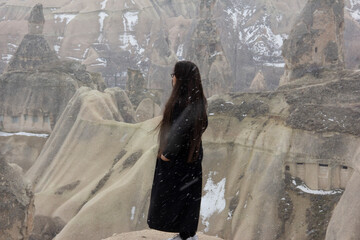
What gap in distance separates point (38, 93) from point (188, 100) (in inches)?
869

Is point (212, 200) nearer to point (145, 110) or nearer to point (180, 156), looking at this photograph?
point (180, 156)

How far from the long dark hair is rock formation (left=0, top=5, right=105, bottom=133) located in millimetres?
21129

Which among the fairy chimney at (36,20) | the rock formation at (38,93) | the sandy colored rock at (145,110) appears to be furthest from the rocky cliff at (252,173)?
the fairy chimney at (36,20)

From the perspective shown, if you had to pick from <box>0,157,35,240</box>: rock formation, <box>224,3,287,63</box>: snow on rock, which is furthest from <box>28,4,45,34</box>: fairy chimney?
<box>224,3,287,63</box>: snow on rock

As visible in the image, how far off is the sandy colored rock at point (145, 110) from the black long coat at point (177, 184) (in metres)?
23.7

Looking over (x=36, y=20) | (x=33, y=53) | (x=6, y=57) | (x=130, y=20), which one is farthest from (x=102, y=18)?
(x=33, y=53)

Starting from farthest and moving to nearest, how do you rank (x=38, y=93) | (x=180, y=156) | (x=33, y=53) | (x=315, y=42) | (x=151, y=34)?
(x=151, y=34)
(x=33, y=53)
(x=38, y=93)
(x=315, y=42)
(x=180, y=156)

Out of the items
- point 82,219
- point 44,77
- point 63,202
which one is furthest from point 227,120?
point 44,77

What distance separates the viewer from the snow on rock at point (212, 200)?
13.5 m

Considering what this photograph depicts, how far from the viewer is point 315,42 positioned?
20078mm

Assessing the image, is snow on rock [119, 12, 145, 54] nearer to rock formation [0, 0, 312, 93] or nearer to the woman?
rock formation [0, 0, 312, 93]

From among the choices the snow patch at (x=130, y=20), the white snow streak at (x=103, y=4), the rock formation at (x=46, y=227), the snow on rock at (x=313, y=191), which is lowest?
the rock formation at (x=46, y=227)

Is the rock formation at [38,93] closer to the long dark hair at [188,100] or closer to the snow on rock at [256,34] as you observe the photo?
the long dark hair at [188,100]

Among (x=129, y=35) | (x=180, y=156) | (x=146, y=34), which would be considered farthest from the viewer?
(x=146, y=34)
